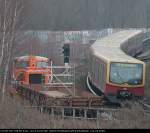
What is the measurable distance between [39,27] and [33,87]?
2869cm

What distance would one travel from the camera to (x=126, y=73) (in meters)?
24.3

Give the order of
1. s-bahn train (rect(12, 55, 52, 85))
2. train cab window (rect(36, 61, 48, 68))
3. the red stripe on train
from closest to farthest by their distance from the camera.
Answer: the red stripe on train
s-bahn train (rect(12, 55, 52, 85))
train cab window (rect(36, 61, 48, 68))

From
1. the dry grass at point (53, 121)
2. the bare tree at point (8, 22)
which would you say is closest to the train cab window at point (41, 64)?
the bare tree at point (8, 22)

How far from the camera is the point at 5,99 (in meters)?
18.8

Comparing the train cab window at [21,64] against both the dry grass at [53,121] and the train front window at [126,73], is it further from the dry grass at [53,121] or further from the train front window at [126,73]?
the dry grass at [53,121]

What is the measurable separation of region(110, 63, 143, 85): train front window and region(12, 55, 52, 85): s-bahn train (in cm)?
593

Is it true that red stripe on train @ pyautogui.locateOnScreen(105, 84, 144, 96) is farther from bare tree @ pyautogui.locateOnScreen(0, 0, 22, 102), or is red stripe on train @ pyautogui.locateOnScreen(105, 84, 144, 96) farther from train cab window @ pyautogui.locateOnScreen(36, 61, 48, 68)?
train cab window @ pyautogui.locateOnScreen(36, 61, 48, 68)

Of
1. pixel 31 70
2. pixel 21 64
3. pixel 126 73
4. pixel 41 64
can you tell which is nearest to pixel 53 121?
pixel 126 73

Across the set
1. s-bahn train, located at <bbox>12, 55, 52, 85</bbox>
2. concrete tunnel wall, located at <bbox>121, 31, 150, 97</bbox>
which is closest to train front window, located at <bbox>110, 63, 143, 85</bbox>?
concrete tunnel wall, located at <bbox>121, 31, 150, 97</bbox>

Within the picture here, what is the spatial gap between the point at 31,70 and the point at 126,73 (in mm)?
7076

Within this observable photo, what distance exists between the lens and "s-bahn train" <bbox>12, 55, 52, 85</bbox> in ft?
97.2

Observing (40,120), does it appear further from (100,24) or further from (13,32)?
(100,24)

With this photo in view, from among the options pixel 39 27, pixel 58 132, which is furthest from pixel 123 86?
pixel 39 27

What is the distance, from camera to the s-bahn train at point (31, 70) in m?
29.6
